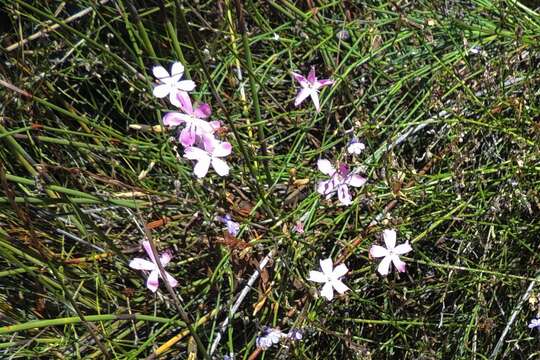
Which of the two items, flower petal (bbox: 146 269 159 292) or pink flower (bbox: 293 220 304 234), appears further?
pink flower (bbox: 293 220 304 234)

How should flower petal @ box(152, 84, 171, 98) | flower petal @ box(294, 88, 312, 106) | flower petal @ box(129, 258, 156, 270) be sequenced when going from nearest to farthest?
flower petal @ box(152, 84, 171, 98) < flower petal @ box(129, 258, 156, 270) < flower petal @ box(294, 88, 312, 106)

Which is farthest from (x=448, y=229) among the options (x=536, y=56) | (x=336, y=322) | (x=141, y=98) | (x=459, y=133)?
(x=141, y=98)

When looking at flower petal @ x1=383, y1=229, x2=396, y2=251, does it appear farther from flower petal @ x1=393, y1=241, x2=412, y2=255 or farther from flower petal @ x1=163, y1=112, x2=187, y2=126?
flower petal @ x1=163, y1=112, x2=187, y2=126

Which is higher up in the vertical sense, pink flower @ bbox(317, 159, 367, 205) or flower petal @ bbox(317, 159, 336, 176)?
flower petal @ bbox(317, 159, 336, 176)

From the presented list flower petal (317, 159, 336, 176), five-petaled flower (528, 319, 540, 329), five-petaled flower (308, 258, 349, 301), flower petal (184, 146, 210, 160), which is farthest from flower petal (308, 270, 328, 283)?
five-petaled flower (528, 319, 540, 329)

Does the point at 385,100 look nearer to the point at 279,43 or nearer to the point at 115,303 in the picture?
the point at 279,43

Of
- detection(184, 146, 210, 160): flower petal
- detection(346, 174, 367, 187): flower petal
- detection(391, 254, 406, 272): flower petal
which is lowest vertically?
detection(391, 254, 406, 272): flower petal

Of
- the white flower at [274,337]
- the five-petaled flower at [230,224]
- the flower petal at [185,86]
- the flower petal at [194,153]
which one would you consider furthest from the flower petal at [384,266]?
the flower petal at [185,86]
